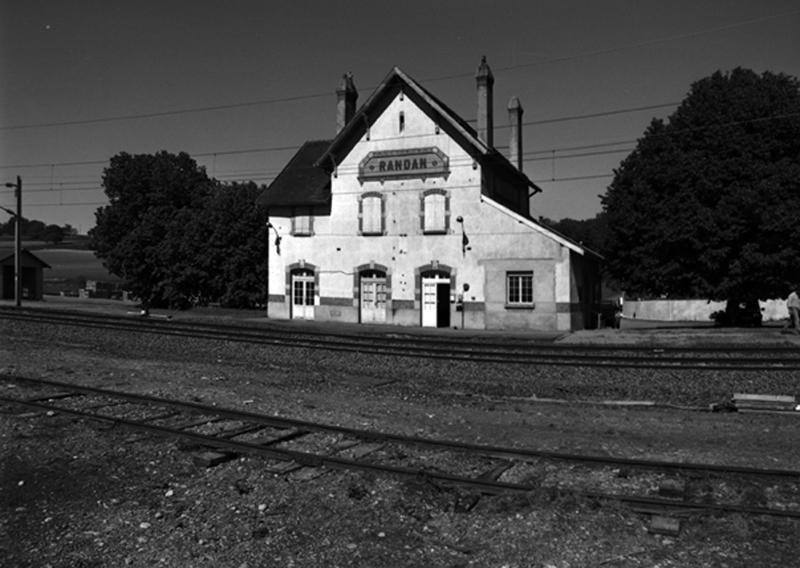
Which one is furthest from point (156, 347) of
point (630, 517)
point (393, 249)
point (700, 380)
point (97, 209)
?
point (97, 209)

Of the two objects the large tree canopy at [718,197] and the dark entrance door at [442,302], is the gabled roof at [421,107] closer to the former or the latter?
the dark entrance door at [442,302]

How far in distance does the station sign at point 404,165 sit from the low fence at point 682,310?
2568cm

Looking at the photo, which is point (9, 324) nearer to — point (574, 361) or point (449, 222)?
point (449, 222)

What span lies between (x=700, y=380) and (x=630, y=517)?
1003 cm

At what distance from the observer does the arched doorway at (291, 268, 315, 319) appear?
33000 mm

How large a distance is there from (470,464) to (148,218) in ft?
142

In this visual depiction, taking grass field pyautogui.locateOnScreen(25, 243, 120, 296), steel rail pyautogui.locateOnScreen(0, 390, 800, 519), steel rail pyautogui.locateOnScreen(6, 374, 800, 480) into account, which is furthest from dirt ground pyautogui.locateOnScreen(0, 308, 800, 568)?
grass field pyautogui.locateOnScreen(25, 243, 120, 296)

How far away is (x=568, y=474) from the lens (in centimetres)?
758

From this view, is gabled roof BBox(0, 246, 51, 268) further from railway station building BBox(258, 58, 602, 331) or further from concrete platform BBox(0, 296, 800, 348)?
concrete platform BBox(0, 296, 800, 348)

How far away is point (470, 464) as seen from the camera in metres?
8.07

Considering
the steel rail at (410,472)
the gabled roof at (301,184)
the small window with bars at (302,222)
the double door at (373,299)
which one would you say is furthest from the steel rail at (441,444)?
the gabled roof at (301,184)

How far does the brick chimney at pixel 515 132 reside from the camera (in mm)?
37156

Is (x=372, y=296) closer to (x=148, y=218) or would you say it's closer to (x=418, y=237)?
(x=418, y=237)

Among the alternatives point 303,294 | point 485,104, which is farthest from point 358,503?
point 485,104
